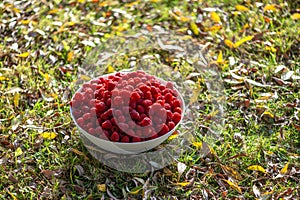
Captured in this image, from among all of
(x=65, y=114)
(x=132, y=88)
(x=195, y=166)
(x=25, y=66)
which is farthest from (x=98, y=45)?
(x=195, y=166)

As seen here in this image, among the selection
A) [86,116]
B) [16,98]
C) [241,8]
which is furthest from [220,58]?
[16,98]

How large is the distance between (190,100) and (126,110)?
563 millimetres

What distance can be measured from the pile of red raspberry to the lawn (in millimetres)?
189

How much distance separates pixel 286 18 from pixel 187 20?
2.03ft

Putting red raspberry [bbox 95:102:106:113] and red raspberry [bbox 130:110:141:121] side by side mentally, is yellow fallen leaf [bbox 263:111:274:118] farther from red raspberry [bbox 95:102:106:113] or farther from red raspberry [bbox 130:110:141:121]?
red raspberry [bbox 95:102:106:113]

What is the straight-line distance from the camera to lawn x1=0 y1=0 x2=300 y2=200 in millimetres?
2125

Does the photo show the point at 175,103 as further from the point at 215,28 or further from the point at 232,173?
the point at 215,28

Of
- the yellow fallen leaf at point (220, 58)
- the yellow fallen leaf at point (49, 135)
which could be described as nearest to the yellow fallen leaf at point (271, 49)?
the yellow fallen leaf at point (220, 58)

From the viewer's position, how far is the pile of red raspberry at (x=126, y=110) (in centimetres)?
204

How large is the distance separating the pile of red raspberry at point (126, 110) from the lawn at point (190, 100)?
19 centimetres

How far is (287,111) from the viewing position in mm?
2490

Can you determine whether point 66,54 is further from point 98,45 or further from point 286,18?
point 286,18

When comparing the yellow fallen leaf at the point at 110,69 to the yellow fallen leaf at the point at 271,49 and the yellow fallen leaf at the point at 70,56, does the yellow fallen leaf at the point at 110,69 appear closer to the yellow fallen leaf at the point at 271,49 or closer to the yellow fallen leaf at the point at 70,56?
the yellow fallen leaf at the point at 70,56

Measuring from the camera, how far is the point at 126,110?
2.06 metres
